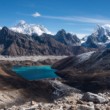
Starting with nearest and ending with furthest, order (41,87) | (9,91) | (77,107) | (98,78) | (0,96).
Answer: (77,107) → (0,96) → (9,91) → (41,87) → (98,78)

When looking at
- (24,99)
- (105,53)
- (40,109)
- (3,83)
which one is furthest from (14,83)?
(105,53)

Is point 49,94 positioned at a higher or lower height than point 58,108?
lower

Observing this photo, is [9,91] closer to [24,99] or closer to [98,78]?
[24,99]

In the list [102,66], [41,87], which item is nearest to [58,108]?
[41,87]

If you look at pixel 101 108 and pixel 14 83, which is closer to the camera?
pixel 101 108

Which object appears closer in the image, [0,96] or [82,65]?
[0,96]

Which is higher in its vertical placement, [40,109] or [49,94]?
[40,109]

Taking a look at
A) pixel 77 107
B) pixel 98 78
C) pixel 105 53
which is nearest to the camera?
pixel 77 107

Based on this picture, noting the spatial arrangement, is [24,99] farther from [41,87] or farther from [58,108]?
[58,108]

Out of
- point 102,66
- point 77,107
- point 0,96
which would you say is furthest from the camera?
point 102,66
